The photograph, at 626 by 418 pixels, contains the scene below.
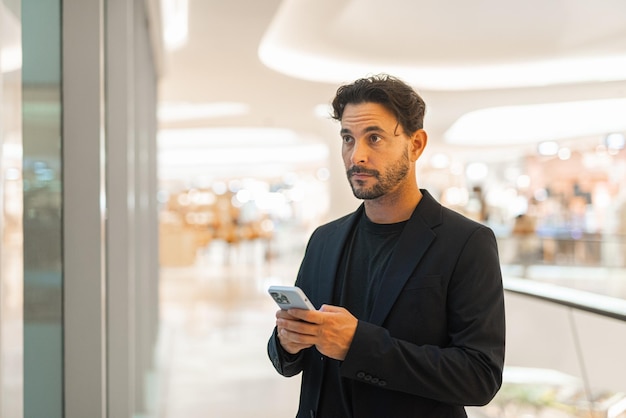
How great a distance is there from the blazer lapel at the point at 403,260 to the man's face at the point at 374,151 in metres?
0.14

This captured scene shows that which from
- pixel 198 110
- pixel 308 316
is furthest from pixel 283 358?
pixel 198 110

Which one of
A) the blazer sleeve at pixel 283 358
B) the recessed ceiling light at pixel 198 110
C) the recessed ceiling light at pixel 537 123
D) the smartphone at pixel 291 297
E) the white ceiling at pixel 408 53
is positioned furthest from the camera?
the recessed ceiling light at pixel 198 110

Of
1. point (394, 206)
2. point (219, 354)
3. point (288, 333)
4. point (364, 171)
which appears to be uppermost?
point (364, 171)

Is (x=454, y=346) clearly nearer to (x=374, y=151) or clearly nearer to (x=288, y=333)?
(x=288, y=333)

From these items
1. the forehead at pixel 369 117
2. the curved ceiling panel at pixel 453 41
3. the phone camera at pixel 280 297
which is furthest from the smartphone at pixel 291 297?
the curved ceiling panel at pixel 453 41

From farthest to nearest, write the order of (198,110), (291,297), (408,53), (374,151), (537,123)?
1. (198,110)
2. (537,123)
3. (408,53)
4. (374,151)
5. (291,297)

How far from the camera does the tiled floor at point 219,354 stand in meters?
7.29

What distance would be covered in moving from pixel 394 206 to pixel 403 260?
0.68 ft

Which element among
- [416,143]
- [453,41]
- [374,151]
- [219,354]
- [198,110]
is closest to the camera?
[374,151]

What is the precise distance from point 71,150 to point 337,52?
31.3 feet

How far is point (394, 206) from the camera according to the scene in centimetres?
229

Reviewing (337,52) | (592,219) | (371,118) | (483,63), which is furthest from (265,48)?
(371,118)

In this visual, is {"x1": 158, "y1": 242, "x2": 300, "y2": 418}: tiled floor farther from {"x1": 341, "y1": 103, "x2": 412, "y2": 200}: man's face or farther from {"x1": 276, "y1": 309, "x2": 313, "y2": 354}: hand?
{"x1": 341, "y1": 103, "x2": 412, "y2": 200}: man's face

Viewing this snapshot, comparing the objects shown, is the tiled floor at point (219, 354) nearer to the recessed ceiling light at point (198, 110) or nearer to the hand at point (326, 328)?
the recessed ceiling light at point (198, 110)
